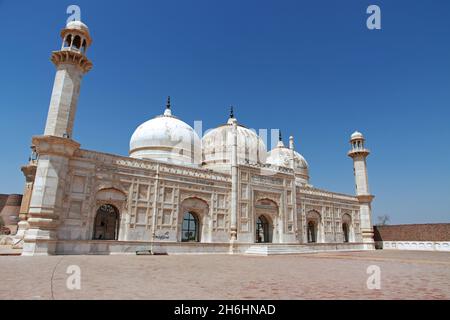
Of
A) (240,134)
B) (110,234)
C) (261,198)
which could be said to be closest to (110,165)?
(110,234)

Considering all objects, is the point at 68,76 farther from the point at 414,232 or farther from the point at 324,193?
the point at 414,232

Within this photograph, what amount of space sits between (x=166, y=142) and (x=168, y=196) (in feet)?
25.7

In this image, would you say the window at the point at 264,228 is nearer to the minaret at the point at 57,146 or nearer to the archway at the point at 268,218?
the archway at the point at 268,218

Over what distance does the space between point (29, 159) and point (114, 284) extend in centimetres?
3099

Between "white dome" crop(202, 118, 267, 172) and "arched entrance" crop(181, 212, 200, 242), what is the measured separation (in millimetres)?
6997

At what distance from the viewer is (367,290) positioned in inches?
243

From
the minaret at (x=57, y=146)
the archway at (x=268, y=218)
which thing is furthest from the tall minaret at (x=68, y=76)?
the archway at (x=268, y=218)

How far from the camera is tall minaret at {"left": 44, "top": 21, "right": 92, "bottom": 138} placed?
18141 mm

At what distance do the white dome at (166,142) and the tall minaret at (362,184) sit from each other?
2005 centimetres

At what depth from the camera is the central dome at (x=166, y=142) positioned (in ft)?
91.5

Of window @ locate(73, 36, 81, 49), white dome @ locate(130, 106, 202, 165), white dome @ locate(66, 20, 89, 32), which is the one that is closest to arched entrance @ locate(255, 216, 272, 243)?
white dome @ locate(130, 106, 202, 165)

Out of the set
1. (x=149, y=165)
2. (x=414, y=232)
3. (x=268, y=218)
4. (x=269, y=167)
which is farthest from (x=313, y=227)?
(x=149, y=165)

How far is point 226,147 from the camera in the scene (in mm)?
30938
